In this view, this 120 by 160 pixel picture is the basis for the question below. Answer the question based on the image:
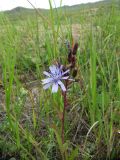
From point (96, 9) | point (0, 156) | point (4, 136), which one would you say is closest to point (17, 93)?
point (4, 136)

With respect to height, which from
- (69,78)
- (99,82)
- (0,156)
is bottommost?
(0,156)

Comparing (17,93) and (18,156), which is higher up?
(17,93)

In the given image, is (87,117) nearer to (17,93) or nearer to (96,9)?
(17,93)

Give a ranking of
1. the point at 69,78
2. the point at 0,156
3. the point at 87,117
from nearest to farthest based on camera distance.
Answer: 1. the point at 69,78
2. the point at 0,156
3. the point at 87,117

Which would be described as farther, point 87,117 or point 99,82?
point 99,82

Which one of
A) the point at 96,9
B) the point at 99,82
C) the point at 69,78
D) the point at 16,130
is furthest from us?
the point at 96,9

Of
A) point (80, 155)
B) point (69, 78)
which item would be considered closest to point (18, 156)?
point (80, 155)

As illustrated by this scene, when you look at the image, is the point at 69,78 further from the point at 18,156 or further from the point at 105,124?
the point at 18,156

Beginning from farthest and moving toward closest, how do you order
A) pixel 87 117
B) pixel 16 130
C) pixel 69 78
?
pixel 87 117
pixel 16 130
pixel 69 78

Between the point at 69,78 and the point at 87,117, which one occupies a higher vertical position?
the point at 69,78
